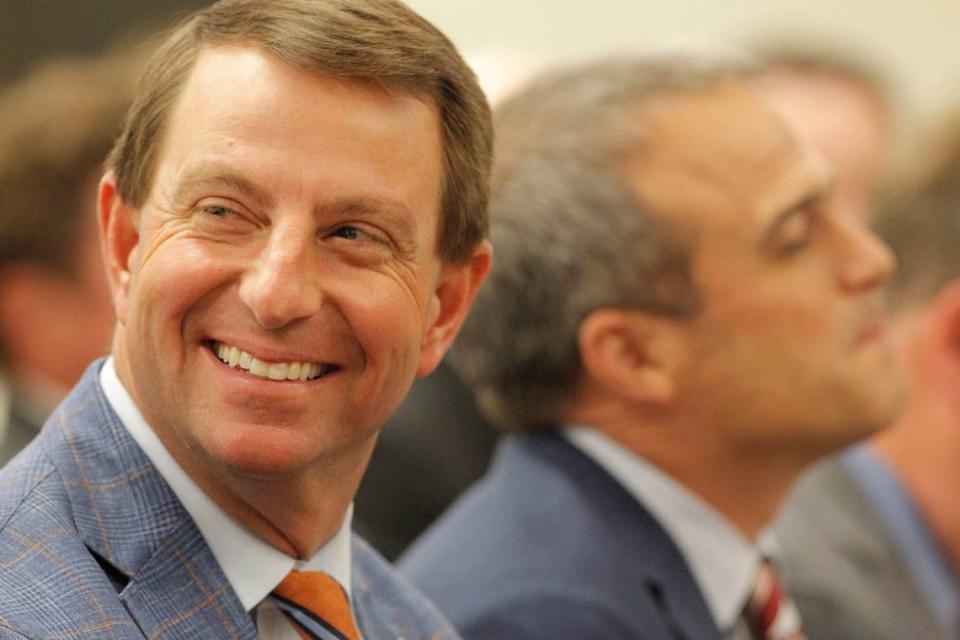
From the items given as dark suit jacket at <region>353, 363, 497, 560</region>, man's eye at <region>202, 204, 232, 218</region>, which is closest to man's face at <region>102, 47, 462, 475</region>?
man's eye at <region>202, 204, 232, 218</region>

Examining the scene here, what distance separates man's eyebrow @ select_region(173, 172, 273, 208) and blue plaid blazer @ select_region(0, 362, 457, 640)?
254mm

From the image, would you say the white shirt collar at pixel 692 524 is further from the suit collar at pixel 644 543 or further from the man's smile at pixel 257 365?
the man's smile at pixel 257 365

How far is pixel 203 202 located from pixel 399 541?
215cm

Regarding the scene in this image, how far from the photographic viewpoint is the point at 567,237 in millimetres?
2709

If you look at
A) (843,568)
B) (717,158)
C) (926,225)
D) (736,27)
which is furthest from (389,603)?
(736,27)

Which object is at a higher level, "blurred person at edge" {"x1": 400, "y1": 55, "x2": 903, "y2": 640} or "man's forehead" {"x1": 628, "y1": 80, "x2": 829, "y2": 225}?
"man's forehead" {"x1": 628, "y1": 80, "x2": 829, "y2": 225}

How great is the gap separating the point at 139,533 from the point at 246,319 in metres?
0.24

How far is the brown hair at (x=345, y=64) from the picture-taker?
1.64 meters

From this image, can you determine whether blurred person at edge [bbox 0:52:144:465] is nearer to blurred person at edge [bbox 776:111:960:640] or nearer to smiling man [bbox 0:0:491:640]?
blurred person at edge [bbox 776:111:960:640]

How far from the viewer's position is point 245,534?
1.72 meters

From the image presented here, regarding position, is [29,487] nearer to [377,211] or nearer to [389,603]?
[377,211]

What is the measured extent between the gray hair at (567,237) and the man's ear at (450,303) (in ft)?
2.61

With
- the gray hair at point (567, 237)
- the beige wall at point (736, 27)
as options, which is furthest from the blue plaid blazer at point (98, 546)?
the beige wall at point (736, 27)

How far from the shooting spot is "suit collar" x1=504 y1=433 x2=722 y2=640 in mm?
2568
